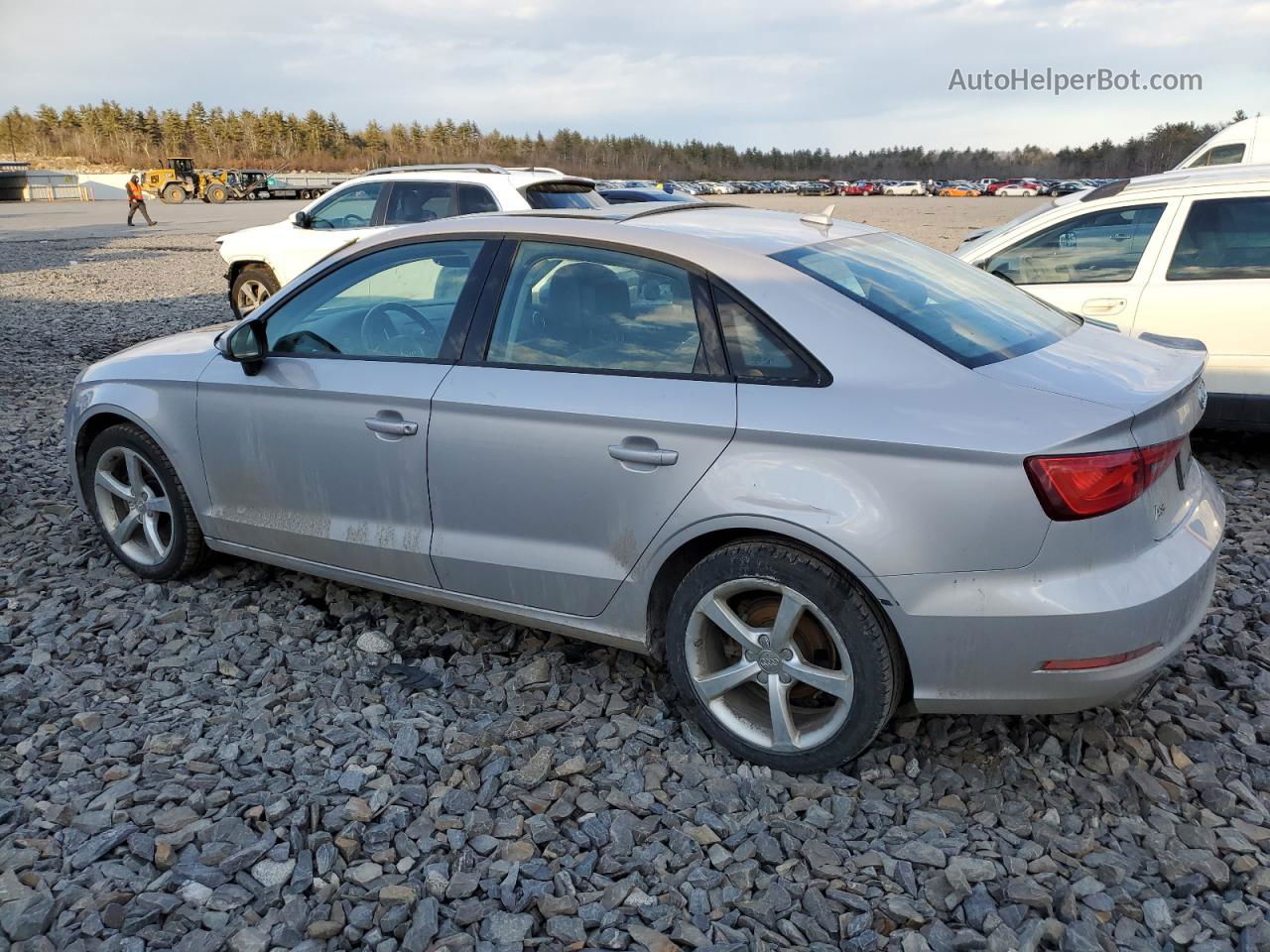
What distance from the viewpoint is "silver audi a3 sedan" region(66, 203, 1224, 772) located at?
2572 millimetres

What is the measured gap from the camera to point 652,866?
2.68 meters

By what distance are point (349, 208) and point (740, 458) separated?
29.5ft

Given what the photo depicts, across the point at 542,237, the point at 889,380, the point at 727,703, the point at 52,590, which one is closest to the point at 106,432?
the point at 52,590

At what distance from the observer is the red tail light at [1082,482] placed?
8.13ft

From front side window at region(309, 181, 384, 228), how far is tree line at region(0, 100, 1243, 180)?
93887mm

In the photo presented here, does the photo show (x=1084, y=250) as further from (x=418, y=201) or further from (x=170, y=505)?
(x=418, y=201)

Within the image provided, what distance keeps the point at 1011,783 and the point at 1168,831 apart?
1.38ft

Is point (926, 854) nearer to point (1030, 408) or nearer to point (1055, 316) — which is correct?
point (1030, 408)

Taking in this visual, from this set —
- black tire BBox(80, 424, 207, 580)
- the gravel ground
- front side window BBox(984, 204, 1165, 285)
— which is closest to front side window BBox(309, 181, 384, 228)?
black tire BBox(80, 424, 207, 580)

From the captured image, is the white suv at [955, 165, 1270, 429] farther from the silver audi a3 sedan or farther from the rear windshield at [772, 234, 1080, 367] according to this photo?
the silver audi a3 sedan

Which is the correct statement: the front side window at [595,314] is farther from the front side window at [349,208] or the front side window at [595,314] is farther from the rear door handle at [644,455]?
the front side window at [349,208]

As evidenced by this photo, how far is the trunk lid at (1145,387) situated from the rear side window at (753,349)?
53 centimetres

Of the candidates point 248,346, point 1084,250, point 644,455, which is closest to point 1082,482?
point 644,455

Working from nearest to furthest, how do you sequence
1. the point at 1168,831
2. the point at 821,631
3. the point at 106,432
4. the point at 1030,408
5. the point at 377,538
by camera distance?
the point at 1030,408 < the point at 1168,831 < the point at 821,631 < the point at 377,538 < the point at 106,432
